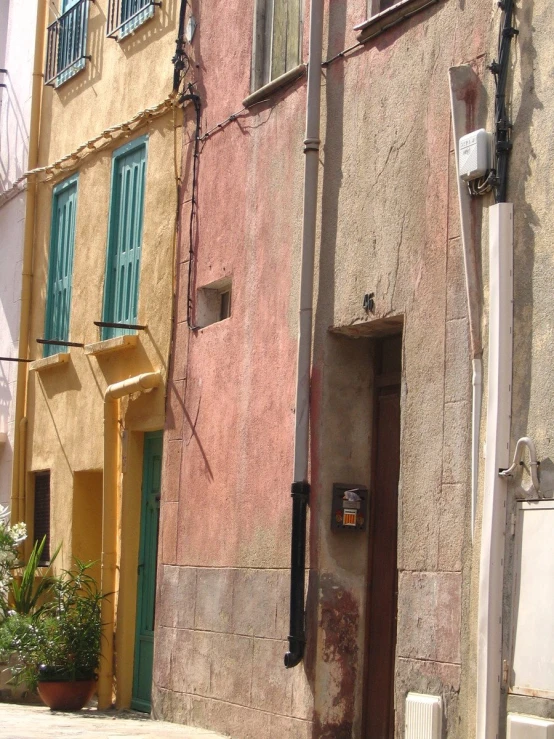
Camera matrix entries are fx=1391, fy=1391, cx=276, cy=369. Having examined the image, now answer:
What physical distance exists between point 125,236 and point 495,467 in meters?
6.07

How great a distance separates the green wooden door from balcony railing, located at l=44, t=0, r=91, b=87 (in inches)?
165

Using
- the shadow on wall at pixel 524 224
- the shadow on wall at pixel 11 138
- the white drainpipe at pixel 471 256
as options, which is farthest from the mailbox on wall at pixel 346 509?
the shadow on wall at pixel 11 138

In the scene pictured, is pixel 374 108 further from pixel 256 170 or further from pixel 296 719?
pixel 296 719

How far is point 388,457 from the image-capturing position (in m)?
8.80

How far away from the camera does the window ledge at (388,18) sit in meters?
8.16

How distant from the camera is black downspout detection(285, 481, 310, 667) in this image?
8547 mm

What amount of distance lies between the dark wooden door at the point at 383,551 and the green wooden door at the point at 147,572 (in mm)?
2973

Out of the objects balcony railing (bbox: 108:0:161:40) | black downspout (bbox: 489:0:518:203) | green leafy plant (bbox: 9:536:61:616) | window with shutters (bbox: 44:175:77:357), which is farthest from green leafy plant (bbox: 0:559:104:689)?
black downspout (bbox: 489:0:518:203)

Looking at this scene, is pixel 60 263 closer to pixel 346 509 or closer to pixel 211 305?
pixel 211 305

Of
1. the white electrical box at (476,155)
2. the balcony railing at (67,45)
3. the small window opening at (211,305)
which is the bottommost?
the small window opening at (211,305)

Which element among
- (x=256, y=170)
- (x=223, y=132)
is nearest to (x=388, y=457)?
(x=256, y=170)

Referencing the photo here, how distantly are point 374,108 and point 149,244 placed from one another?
353cm

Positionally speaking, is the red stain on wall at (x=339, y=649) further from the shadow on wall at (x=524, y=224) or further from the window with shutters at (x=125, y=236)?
the window with shutters at (x=125, y=236)

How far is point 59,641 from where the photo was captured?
1136 cm
